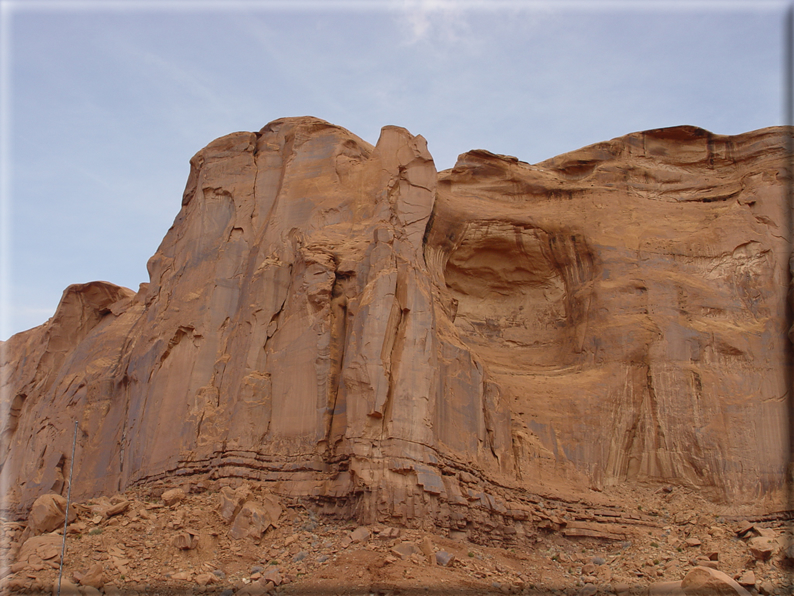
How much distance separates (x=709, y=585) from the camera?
21.4m

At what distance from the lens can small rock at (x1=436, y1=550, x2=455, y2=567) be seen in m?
22.9

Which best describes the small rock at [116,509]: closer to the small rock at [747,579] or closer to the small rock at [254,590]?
the small rock at [254,590]

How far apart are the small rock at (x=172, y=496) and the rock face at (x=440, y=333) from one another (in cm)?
106

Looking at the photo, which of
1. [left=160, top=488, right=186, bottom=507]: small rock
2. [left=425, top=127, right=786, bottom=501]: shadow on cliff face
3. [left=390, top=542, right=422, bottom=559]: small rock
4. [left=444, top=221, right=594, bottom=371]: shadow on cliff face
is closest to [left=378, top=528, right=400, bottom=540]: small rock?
[left=390, top=542, right=422, bottom=559]: small rock

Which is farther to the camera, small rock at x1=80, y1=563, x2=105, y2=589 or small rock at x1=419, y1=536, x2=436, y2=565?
small rock at x1=419, y1=536, x2=436, y2=565

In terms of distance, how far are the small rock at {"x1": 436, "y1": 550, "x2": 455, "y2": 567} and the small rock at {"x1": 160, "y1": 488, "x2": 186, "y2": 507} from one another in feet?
22.5

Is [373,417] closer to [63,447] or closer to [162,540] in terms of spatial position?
[162,540]

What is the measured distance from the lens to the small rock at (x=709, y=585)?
69.7ft

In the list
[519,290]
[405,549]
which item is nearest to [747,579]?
[405,549]

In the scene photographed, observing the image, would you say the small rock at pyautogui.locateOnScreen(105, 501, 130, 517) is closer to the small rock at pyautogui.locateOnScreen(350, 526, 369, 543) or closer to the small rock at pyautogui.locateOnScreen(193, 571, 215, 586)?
the small rock at pyautogui.locateOnScreen(193, 571, 215, 586)

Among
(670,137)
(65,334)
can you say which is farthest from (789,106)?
(65,334)

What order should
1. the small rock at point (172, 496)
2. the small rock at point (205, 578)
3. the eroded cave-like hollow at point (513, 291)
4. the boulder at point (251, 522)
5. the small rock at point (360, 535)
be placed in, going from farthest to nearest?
the eroded cave-like hollow at point (513, 291), the small rock at point (172, 496), the boulder at point (251, 522), the small rock at point (360, 535), the small rock at point (205, 578)

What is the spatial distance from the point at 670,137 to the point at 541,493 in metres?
15.3

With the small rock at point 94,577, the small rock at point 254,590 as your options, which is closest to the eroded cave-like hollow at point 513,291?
the small rock at point 254,590
